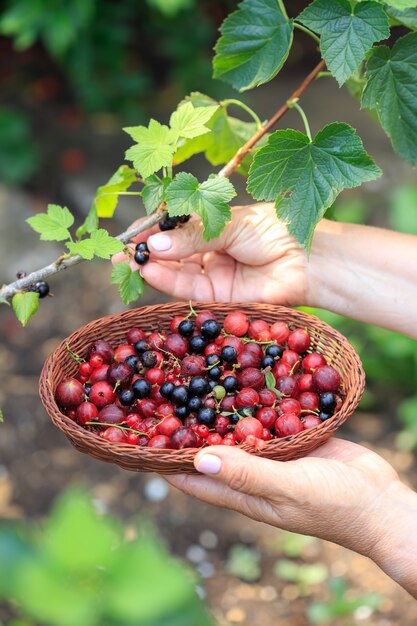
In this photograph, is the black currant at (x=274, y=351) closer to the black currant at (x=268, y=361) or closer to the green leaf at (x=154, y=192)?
the black currant at (x=268, y=361)

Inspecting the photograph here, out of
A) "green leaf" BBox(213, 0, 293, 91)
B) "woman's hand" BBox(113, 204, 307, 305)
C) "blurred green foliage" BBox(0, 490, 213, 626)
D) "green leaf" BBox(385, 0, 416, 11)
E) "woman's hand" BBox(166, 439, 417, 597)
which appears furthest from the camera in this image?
"woman's hand" BBox(113, 204, 307, 305)

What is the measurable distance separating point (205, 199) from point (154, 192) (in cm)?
10

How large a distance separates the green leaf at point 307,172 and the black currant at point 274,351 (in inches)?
10.0

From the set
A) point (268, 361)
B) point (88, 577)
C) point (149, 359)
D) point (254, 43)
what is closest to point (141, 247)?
point (149, 359)

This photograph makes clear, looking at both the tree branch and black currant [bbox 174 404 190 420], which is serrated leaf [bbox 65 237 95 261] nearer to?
the tree branch

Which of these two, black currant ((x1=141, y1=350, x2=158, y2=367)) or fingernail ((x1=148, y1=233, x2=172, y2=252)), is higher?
fingernail ((x1=148, y1=233, x2=172, y2=252))

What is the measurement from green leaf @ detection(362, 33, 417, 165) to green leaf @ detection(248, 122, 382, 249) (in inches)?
3.2

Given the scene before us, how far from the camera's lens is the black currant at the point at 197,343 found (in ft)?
5.08

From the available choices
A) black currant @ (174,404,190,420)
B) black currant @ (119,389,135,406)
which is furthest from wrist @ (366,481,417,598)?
black currant @ (119,389,135,406)

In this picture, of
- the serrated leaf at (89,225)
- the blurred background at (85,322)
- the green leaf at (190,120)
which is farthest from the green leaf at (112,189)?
the blurred background at (85,322)

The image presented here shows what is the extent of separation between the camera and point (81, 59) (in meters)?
3.64

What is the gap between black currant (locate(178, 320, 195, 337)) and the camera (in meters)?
1.56

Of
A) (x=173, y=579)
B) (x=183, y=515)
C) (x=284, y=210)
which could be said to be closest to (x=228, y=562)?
(x=183, y=515)

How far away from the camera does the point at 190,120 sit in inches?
55.1
